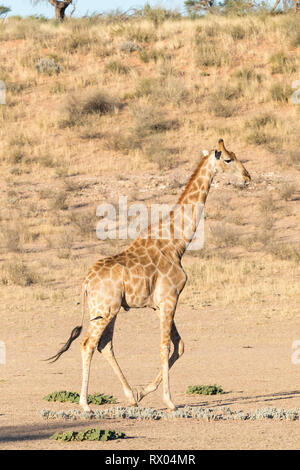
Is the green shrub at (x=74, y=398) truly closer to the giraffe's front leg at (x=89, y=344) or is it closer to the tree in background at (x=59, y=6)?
the giraffe's front leg at (x=89, y=344)

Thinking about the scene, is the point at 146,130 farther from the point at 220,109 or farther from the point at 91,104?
the point at 220,109

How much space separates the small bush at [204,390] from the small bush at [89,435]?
285 centimetres

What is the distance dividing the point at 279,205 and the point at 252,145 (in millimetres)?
3985

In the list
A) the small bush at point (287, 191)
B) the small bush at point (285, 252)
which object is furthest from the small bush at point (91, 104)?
the small bush at point (285, 252)

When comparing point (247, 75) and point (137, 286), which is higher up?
point (247, 75)

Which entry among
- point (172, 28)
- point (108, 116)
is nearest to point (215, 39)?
point (172, 28)

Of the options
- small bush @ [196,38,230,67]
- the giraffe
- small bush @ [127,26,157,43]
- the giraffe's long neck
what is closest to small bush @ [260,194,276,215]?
small bush @ [196,38,230,67]

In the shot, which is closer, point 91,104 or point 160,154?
point 160,154

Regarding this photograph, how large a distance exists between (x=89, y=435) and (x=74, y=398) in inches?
92.3

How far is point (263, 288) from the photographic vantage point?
17.5 m

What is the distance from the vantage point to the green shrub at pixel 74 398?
9.36 m

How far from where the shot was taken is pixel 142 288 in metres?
8.69

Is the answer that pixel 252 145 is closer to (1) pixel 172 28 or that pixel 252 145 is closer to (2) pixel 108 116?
(2) pixel 108 116

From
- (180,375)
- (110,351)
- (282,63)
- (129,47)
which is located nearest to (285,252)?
(180,375)
